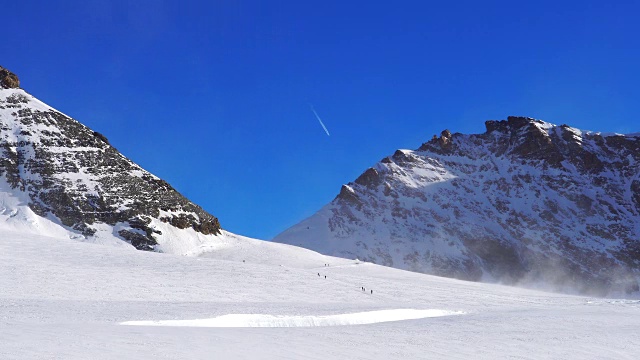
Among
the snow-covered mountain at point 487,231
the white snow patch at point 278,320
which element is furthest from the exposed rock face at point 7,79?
the white snow patch at point 278,320

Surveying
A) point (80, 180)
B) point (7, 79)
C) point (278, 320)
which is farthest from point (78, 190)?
point (278, 320)

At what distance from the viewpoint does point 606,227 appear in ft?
597

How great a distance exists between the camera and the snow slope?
55.8ft

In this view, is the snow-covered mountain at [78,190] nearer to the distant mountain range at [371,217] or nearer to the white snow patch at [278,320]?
the distant mountain range at [371,217]

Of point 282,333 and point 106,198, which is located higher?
point 106,198

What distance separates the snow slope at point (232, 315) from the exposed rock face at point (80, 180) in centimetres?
2642

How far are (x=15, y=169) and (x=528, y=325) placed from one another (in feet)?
298

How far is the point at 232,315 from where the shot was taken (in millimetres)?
27734

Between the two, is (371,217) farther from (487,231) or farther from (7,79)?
(7,79)

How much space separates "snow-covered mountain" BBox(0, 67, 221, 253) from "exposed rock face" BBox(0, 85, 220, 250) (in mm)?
147

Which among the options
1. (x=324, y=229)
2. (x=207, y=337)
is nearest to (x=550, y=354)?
(x=207, y=337)

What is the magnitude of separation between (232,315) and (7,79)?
111 metres

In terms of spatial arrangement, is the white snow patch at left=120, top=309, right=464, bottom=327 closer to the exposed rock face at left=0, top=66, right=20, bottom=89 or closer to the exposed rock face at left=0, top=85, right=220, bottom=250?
the exposed rock face at left=0, top=85, right=220, bottom=250

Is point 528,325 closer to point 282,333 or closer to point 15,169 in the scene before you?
point 282,333
